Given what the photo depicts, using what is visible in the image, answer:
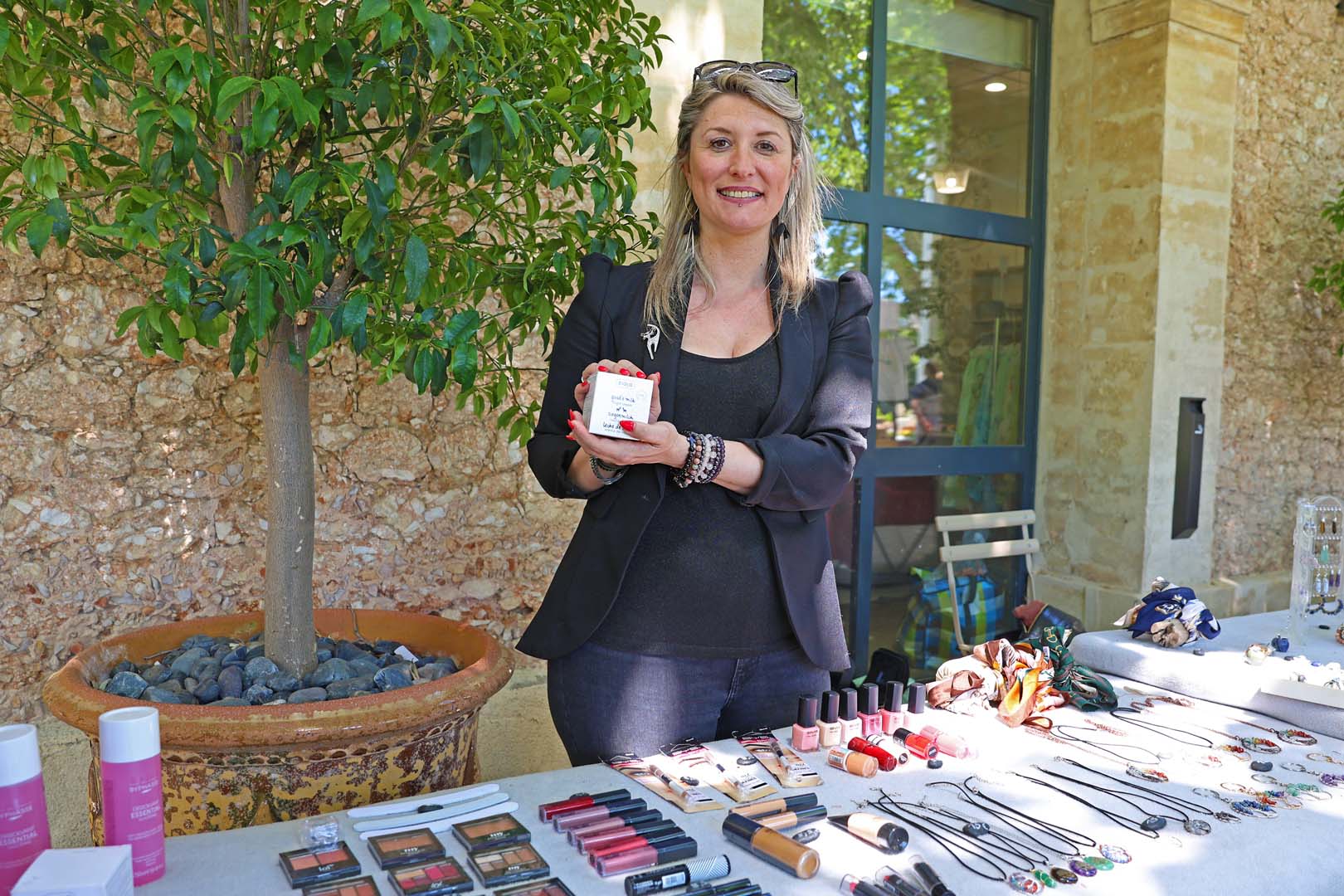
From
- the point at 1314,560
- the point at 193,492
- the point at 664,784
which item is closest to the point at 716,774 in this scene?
the point at 664,784

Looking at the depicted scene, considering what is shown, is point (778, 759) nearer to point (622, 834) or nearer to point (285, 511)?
point (622, 834)

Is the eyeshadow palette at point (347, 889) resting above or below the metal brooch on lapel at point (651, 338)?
below

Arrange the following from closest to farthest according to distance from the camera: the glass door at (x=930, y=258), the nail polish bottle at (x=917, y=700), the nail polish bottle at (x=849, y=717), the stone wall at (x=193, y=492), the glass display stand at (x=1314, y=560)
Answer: the nail polish bottle at (x=849, y=717) < the nail polish bottle at (x=917, y=700) < the stone wall at (x=193, y=492) < the glass display stand at (x=1314, y=560) < the glass door at (x=930, y=258)

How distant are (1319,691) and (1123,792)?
62cm

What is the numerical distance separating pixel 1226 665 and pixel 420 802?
1.66 meters

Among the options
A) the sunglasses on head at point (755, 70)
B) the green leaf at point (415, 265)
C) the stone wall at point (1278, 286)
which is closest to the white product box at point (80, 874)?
the green leaf at point (415, 265)

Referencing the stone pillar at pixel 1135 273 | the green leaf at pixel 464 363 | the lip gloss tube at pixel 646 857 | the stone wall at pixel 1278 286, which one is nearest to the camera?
the lip gloss tube at pixel 646 857

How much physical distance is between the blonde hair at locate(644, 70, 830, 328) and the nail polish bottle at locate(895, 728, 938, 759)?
29.4 inches

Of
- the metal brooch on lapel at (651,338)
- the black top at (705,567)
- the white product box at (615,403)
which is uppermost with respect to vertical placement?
the metal brooch on lapel at (651,338)

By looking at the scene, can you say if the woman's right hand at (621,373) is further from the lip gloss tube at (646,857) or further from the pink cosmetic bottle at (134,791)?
the pink cosmetic bottle at (134,791)

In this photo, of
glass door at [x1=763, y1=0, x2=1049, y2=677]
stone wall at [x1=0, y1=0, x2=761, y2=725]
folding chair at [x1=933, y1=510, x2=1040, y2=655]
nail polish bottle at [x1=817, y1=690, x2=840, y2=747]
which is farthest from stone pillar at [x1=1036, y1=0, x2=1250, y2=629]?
nail polish bottle at [x1=817, y1=690, x2=840, y2=747]

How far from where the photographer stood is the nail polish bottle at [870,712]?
62.9 inches

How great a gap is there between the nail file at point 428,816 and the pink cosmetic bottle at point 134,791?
0.77 ft

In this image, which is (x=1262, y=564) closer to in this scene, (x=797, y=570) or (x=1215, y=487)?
(x=1215, y=487)
